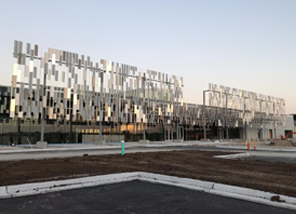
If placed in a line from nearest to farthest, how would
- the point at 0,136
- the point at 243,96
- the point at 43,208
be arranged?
the point at 43,208
the point at 0,136
the point at 243,96

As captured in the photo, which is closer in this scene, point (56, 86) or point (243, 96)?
point (56, 86)

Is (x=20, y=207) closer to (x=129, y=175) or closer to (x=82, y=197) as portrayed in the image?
(x=82, y=197)

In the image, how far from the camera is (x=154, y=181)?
8.48 m

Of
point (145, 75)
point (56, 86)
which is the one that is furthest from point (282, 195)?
point (145, 75)

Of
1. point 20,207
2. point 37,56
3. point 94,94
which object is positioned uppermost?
point 37,56

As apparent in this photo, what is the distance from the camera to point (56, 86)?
1214 inches

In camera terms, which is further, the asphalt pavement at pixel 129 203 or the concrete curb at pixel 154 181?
the concrete curb at pixel 154 181

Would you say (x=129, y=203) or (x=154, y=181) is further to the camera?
(x=154, y=181)

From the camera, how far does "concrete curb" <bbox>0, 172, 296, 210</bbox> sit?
20.3 feet

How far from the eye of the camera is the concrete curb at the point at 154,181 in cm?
618

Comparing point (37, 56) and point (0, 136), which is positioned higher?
point (37, 56)

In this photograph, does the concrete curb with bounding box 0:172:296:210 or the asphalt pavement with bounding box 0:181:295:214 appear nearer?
the asphalt pavement with bounding box 0:181:295:214

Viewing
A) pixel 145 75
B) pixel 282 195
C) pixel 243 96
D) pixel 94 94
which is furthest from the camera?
pixel 243 96

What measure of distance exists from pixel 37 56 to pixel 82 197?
2670cm
